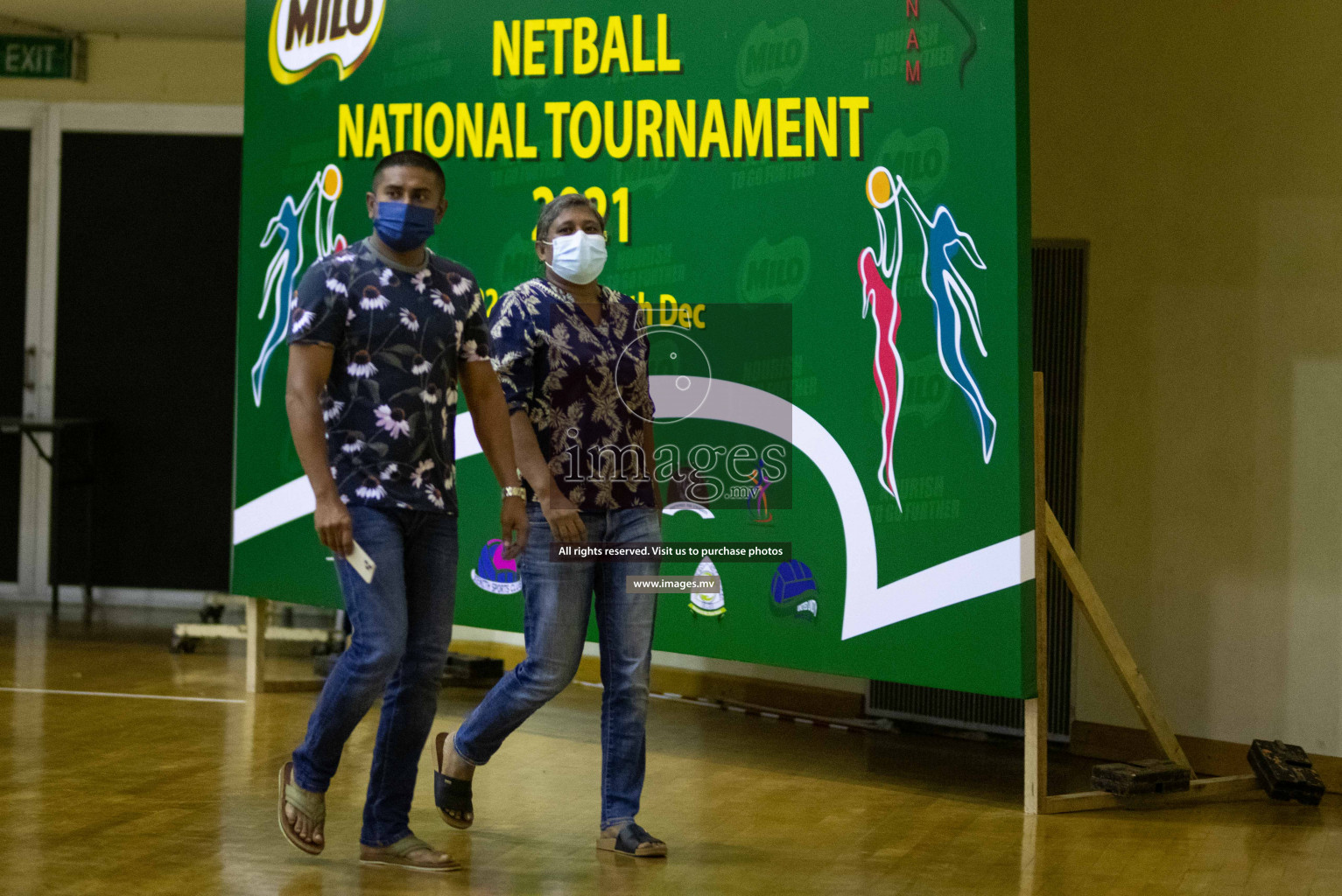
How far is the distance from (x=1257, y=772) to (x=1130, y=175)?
83.3 inches

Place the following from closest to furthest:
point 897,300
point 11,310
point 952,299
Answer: point 952,299 < point 897,300 < point 11,310

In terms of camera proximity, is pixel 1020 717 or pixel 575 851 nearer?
pixel 575 851

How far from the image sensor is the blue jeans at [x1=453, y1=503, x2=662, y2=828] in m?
3.76

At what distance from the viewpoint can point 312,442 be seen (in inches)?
134

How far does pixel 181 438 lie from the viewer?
9453 millimetres

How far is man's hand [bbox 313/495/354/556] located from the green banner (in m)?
1.98

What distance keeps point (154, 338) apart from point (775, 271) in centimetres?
563

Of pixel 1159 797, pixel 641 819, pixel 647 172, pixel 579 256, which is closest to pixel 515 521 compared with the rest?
pixel 579 256

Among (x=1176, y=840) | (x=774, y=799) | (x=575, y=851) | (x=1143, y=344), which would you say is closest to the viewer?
(x=575, y=851)

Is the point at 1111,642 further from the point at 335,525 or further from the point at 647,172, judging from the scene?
the point at 335,525

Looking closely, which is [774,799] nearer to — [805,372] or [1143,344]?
[805,372]

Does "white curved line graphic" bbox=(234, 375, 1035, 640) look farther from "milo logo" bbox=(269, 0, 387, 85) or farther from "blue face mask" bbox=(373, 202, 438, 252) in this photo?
"milo logo" bbox=(269, 0, 387, 85)

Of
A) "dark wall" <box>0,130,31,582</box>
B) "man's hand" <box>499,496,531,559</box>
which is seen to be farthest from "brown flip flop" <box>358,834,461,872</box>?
"dark wall" <box>0,130,31,582</box>

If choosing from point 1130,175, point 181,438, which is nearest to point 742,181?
point 1130,175
